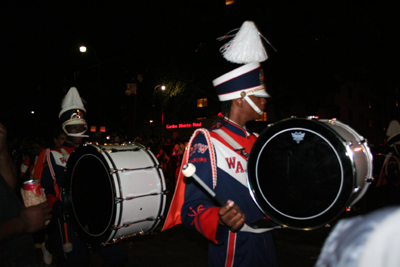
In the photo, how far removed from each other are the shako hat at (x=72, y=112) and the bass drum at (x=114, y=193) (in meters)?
1.04

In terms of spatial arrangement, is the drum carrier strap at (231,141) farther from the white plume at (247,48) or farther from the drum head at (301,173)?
the white plume at (247,48)

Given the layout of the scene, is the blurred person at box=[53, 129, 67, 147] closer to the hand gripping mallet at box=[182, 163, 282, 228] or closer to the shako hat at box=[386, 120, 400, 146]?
the hand gripping mallet at box=[182, 163, 282, 228]

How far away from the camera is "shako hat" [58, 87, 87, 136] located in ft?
12.6

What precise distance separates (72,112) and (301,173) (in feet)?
11.2

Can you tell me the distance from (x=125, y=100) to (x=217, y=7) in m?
14.2

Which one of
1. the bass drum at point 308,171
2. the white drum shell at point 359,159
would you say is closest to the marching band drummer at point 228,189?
the bass drum at point 308,171

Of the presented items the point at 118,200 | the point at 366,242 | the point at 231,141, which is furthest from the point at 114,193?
the point at 366,242

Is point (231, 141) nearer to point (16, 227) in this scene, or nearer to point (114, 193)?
point (114, 193)

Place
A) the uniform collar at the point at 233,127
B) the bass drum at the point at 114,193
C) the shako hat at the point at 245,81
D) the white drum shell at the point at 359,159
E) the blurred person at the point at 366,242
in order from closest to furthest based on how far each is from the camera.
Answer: the blurred person at the point at 366,242, the white drum shell at the point at 359,159, the shako hat at the point at 245,81, the uniform collar at the point at 233,127, the bass drum at the point at 114,193

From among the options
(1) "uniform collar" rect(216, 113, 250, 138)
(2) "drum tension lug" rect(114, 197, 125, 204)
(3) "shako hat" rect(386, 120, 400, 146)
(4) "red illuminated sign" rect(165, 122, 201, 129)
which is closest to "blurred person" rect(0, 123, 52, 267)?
(2) "drum tension lug" rect(114, 197, 125, 204)

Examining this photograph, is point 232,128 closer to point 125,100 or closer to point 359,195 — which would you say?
point 359,195

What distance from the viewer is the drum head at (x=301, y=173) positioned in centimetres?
138

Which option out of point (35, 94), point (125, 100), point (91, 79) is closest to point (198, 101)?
point (125, 100)

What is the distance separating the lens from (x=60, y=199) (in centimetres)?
331
